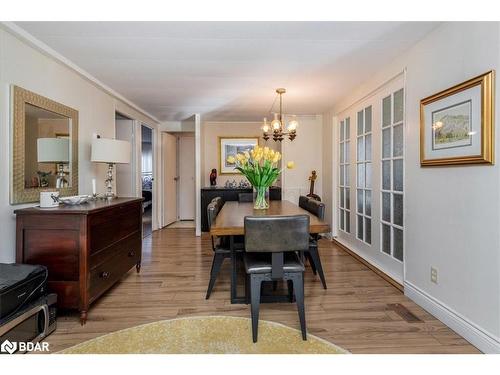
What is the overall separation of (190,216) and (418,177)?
5303mm

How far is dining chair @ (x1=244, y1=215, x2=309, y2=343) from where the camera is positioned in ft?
6.08

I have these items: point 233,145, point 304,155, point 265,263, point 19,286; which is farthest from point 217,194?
point 19,286

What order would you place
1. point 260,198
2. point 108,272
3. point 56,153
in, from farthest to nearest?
point 260,198
point 56,153
point 108,272

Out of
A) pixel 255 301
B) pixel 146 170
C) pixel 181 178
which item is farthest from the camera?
pixel 146 170

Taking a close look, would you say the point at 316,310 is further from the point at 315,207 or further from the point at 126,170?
the point at 126,170

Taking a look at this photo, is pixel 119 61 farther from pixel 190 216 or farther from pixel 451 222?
pixel 190 216

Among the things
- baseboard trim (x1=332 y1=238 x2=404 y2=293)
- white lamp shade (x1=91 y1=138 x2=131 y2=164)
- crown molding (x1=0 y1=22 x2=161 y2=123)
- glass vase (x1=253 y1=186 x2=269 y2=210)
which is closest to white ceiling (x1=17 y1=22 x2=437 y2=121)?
crown molding (x1=0 y1=22 x2=161 y2=123)

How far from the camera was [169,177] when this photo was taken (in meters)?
6.14

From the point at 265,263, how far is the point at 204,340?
0.64m

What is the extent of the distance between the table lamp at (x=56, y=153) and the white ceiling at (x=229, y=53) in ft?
2.58

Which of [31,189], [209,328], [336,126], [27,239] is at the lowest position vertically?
[209,328]

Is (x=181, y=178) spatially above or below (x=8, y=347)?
above

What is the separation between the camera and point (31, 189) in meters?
2.30

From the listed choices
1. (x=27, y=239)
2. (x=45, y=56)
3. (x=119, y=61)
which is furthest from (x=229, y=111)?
(x=27, y=239)
